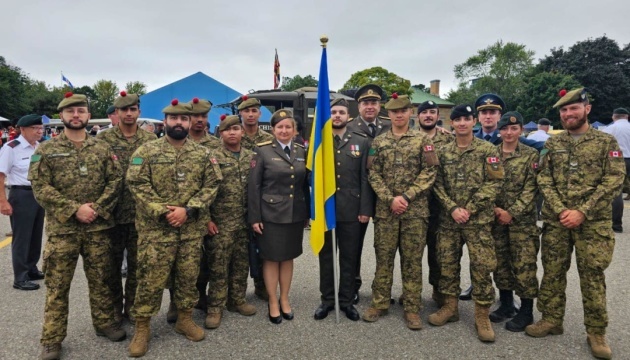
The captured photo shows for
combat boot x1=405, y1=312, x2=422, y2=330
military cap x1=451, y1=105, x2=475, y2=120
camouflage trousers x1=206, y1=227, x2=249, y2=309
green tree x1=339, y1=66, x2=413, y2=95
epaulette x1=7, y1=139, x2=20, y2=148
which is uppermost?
green tree x1=339, y1=66, x2=413, y2=95

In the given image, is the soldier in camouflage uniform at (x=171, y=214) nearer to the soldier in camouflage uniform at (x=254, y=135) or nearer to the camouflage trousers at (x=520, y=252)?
the soldier in camouflage uniform at (x=254, y=135)

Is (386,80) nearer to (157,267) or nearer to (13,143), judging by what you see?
(13,143)

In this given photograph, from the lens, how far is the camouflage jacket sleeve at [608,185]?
2.97 m

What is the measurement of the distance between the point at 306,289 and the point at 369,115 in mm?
2018

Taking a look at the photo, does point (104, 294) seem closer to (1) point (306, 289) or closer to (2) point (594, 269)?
(1) point (306, 289)

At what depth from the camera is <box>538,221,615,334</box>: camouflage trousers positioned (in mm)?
3014

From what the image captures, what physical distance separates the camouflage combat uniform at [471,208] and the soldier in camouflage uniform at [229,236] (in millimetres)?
1788

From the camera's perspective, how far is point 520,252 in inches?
135

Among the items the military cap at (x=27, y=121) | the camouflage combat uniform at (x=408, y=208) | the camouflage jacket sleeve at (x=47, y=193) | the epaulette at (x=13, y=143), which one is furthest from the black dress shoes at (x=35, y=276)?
the camouflage combat uniform at (x=408, y=208)

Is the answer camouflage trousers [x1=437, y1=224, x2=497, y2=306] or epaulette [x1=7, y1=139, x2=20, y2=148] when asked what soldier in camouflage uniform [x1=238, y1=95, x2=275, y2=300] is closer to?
camouflage trousers [x1=437, y1=224, x2=497, y2=306]

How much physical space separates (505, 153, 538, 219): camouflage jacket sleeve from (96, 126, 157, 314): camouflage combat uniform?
Answer: 3.26m

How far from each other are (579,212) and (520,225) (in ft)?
1.60

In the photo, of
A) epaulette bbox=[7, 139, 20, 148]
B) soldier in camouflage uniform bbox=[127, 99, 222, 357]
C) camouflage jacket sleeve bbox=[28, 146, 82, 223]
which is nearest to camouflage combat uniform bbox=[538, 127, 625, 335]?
soldier in camouflage uniform bbox=[127, 99, 222, 357]

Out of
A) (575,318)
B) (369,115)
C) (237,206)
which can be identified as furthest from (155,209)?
(575,318)
